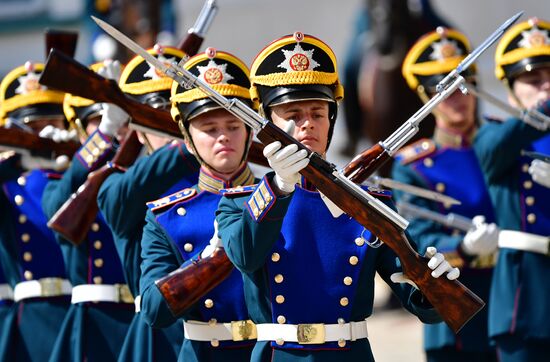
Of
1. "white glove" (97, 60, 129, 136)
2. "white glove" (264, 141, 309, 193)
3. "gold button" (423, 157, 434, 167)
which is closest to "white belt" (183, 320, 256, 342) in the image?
"white glove" (264, 141, 309, 193)

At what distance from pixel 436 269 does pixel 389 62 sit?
36.2 ft

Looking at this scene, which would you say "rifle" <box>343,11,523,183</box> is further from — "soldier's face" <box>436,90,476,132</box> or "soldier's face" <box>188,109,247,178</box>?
"soldier's face" <box>436,90,476,132</box>

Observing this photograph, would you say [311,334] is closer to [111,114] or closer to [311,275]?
[311,275]

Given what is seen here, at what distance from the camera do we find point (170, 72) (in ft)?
17.8

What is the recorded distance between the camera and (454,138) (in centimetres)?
840

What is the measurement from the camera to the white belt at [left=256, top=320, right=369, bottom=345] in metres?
5.35

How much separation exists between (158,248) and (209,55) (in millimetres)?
797

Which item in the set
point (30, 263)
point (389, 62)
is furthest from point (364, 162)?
point (389, 62)

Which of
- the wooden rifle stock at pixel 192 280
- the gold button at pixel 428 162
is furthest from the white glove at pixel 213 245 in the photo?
the gold button at pixel 428 162

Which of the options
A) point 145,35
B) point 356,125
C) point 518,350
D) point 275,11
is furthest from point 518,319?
point 275,11

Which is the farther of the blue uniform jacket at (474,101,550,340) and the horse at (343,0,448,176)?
the horse at (343,0,448,176)

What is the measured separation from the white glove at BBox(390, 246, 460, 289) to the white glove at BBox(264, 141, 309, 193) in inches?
23.0

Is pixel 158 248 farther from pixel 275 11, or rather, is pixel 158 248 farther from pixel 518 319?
pixel 275 11

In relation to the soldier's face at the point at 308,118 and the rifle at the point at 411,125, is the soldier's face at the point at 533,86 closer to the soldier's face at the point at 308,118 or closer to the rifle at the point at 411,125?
the rifle at the point at 411,125
